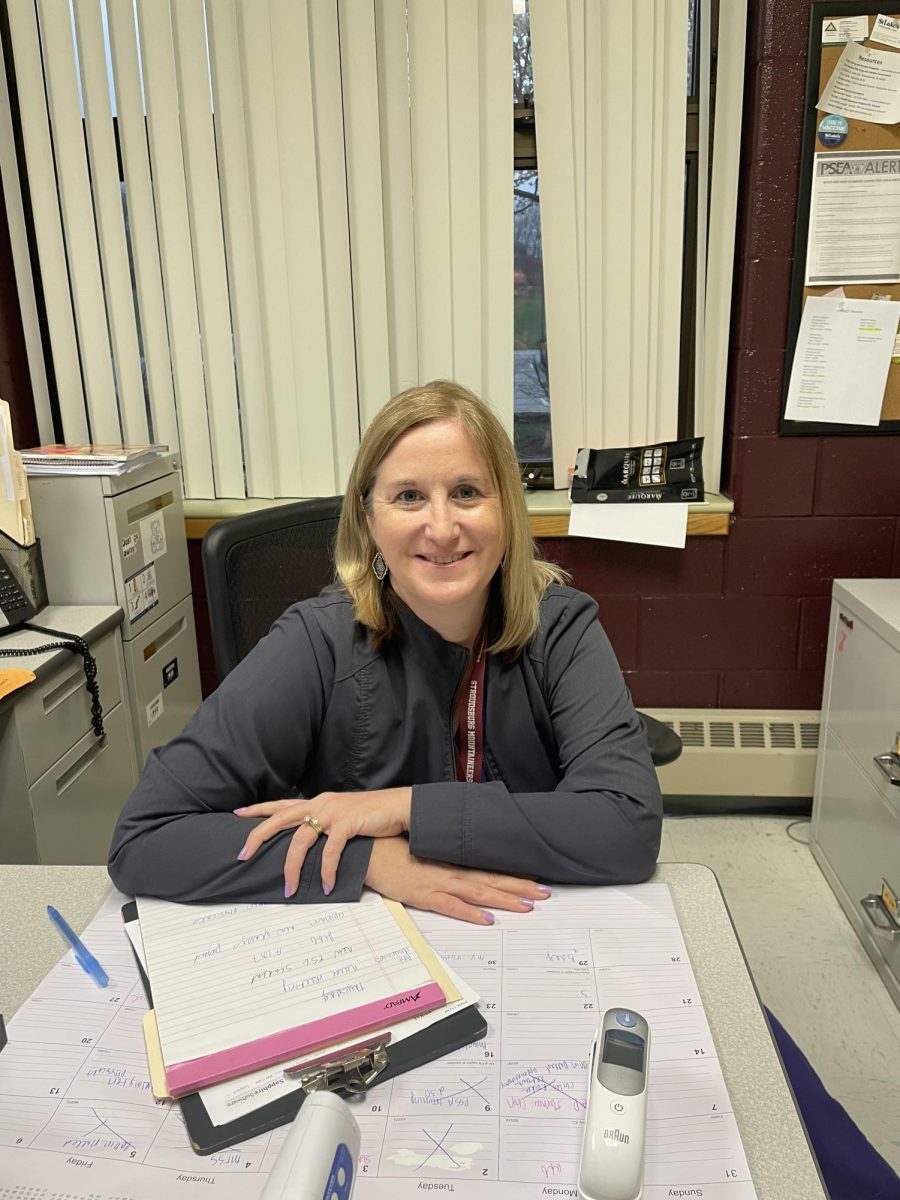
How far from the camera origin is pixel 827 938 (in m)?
2.07

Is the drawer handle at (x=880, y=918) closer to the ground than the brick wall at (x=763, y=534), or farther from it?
closer to the ground

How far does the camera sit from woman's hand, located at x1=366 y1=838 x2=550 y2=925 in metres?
0.93

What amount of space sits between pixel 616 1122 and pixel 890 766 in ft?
5.01

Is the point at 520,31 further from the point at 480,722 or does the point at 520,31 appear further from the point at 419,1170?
the point at 419,1170

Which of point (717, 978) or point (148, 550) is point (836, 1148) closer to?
point (717, 978)

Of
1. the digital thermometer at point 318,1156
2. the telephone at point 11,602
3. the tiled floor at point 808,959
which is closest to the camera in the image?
the digital thermometer at point 318,1156

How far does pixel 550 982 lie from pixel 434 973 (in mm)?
111

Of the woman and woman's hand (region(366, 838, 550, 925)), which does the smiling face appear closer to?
the woman

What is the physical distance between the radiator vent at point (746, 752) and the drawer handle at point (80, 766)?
1533 mm

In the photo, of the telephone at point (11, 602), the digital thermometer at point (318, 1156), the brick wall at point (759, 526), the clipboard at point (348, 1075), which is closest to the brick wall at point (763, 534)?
the brick wall at point (759, 526)

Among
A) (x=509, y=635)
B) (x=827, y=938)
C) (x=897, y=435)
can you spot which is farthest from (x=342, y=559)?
(x=897, y=435)

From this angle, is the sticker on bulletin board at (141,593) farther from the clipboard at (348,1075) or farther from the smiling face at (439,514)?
the clipboard at (348,1075)

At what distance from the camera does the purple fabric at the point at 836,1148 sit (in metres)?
0.90

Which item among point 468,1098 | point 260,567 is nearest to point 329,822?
point 468,1098
